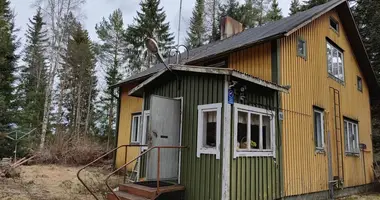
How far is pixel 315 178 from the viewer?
729 cm

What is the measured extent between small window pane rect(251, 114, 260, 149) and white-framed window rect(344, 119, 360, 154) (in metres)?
5.23

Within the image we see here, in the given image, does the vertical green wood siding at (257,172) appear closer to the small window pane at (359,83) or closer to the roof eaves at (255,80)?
the roof eaves at (255,80)

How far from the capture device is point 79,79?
22.2 metres

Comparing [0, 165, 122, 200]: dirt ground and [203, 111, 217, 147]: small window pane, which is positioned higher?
[203, 111, 217, 147]: small window pane

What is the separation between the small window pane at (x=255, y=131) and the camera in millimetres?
5627

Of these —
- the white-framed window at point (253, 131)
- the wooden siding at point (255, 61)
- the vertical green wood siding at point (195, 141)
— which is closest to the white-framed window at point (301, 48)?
the wooden siding at point (255, 61)

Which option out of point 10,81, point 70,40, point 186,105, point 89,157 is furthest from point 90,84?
point 186,105

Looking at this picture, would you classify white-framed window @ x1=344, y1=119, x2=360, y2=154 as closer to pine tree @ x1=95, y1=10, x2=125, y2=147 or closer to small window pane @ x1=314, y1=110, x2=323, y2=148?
small window pane @ x1=314, y1=110, x2=323, y2=148

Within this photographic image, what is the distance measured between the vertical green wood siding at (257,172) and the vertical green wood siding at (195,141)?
0.35 m

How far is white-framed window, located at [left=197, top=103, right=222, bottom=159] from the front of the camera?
5.19m

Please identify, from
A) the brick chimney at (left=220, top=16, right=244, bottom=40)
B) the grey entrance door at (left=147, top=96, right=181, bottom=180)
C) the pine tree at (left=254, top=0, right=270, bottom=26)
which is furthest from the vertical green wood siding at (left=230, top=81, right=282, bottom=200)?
the pine tree at (left=254, top=0, right=270, bottom=26)

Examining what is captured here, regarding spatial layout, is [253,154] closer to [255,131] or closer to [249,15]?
[255,131]

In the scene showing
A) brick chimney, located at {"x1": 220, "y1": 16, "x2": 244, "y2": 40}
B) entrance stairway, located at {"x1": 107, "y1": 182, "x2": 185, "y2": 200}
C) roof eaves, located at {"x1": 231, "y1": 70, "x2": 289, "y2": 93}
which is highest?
brick chimney, located at {"x1": 220, "y1": 16, "x2": 244, "y2": 40}

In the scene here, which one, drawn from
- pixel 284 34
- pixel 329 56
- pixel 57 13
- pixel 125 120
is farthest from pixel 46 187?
pixel 57 13
